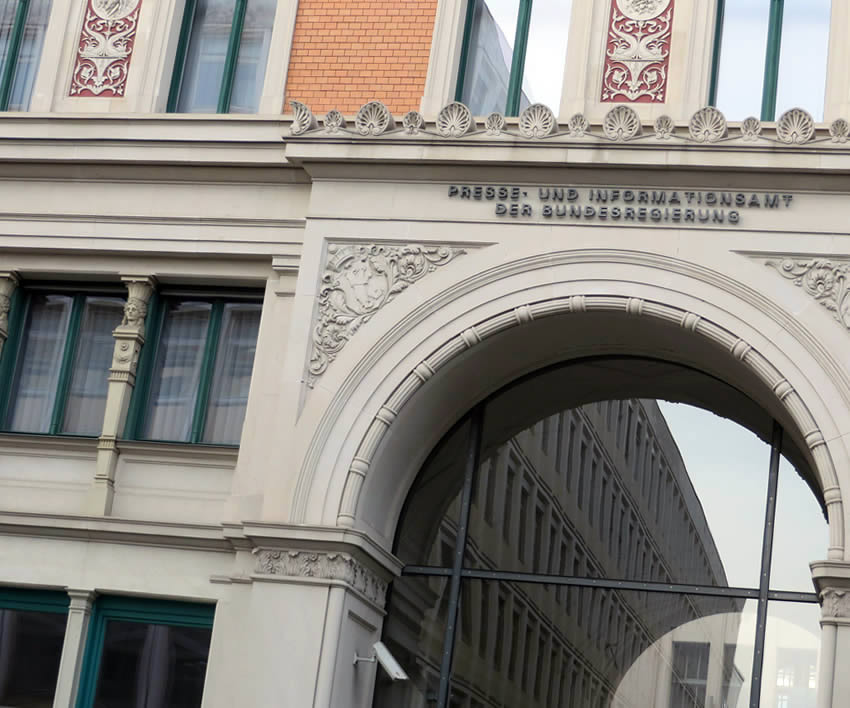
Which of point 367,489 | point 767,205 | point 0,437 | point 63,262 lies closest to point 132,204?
point 63,262

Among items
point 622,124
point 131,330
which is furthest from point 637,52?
point 131,330

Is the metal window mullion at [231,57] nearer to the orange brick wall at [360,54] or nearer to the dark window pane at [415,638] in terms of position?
A: the orange brick wall at [360,54]

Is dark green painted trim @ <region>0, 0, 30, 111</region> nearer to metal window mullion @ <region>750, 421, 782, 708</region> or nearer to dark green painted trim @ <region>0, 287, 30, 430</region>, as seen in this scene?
dark green painted trim @ <region>0, 287, 30, 430</region>

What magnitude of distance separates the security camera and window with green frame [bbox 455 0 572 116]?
6.48m

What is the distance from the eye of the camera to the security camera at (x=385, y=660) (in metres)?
17.6

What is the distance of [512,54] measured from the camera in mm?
19641

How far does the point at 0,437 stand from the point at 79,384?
114 cm

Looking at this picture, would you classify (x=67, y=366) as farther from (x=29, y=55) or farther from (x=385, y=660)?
(x=385, y=660)

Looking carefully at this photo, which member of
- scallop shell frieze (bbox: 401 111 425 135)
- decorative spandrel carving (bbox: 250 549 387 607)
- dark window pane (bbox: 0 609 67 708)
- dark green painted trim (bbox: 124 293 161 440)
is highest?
scallop shell frieze (bbox: 401 111 425 135)

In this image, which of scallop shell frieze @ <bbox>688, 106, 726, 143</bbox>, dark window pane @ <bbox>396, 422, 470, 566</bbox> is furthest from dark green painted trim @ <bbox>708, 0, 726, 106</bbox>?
dark window pane @ <bbox>396, 422, 470, 566</bbox>

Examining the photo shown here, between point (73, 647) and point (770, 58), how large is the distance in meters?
10.5

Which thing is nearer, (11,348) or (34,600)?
(34,600)

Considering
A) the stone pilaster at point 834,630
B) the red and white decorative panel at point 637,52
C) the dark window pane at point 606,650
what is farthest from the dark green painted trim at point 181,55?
the stone pilaster at point 834,630

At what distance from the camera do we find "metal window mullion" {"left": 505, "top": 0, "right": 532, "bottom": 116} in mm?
19422
